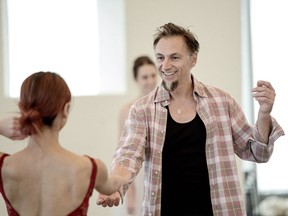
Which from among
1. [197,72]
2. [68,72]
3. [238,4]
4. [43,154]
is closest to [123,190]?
[43,154]

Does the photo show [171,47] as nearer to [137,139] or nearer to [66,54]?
[137,139]

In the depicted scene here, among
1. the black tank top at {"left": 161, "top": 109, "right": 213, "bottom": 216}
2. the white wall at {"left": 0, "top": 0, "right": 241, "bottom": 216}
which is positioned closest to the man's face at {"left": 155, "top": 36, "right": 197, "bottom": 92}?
the black tank top at {"left": 161, "top": 109, "right": 213, "bottom": 216}

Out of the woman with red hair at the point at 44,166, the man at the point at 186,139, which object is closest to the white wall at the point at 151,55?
the man at the point at 186,139

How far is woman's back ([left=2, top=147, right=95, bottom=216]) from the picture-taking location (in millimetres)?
1581

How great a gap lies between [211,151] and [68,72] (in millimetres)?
1817

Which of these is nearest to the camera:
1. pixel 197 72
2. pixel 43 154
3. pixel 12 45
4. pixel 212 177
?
pixel 43 154

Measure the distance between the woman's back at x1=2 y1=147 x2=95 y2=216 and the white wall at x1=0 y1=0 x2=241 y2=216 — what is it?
6.67 feet

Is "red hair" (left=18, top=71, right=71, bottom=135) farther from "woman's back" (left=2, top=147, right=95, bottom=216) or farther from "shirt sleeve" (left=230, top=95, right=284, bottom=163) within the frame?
"shirt sleeve" (left=230, top=95, right=284, bottom=163)

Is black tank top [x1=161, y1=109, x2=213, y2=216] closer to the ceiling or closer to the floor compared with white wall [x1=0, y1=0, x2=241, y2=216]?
closer to the floor

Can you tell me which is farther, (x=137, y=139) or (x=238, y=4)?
(x=238, y=4)

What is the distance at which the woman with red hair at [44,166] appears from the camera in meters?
1.57

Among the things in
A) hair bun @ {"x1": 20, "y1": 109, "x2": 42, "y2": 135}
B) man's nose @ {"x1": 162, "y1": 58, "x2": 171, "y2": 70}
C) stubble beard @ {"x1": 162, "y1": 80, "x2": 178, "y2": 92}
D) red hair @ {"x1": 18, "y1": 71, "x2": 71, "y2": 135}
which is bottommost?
hair bun @ {"x1": 20, "y1": 109, "x2": 42, "y2": 135}

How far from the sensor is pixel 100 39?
3814 mm

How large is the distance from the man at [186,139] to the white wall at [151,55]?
150cm
